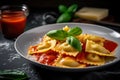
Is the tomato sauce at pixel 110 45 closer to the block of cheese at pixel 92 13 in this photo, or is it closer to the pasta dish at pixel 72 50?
the pasta dish at pixel 72 50

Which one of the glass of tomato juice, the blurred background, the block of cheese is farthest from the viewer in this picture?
the blurred background

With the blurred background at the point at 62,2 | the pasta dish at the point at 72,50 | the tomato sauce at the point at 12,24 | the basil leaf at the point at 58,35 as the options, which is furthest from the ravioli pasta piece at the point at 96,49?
the blurred background at the point at 62,2

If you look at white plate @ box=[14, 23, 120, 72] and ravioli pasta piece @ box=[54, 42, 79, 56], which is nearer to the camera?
ravioli pasta piece @ box=[54, 42, 79, 56]

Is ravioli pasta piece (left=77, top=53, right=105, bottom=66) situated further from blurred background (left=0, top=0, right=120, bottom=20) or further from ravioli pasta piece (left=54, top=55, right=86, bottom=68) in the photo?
blurred background (left=0, top=0, right=120, bottom=20)

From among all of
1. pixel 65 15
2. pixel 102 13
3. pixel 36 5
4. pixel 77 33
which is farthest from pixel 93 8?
pixel 77 33

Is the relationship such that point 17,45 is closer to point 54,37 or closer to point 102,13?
point 54,37

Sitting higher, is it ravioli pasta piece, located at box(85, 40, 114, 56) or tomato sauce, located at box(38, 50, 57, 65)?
ravioli pasta piece, located at box(85, 40, 114, 56)

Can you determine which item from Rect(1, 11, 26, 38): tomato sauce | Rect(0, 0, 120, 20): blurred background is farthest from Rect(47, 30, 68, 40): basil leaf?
Rect(0, 0, 120, 20): blurred background
